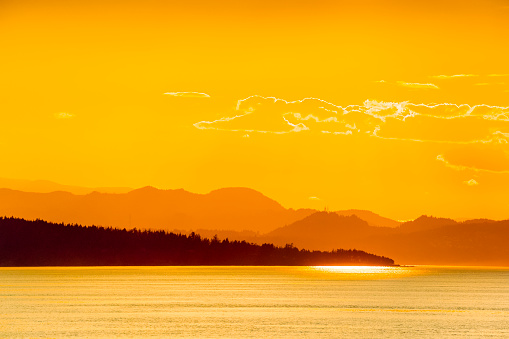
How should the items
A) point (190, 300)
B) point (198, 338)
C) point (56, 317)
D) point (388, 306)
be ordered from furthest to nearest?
1. point (190, 300)
2. point (388, 306)
3. point (56, 317)
4. point (198, 338)

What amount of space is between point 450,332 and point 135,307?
61.0 m

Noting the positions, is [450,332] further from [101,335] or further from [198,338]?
[101,335]

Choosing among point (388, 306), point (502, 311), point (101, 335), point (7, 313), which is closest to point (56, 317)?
point (7, 313)

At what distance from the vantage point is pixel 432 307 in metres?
166

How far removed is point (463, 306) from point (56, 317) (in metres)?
73.4

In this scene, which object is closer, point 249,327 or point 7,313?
point 249,327

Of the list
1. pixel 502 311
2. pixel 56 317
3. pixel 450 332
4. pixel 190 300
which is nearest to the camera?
pixel 450 332

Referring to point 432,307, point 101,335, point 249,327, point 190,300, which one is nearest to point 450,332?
point 249,327

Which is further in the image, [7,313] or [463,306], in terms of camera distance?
[463,306]

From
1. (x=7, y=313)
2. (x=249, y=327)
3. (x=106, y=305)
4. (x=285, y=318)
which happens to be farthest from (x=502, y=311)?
(x=7, y=313)

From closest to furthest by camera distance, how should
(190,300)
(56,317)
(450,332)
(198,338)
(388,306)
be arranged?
(198,338) < (450,332) < (56,317) < (388,306) < (190,300)

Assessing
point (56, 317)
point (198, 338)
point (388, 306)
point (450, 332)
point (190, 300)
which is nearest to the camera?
point (198, 338)

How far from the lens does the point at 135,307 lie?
15725cm

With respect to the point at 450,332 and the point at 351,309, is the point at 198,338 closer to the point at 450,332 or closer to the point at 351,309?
the point at 450,332
